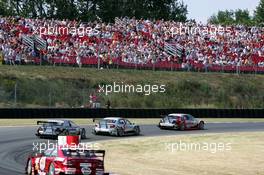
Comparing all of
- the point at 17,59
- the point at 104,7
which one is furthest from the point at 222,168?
the point at 104,7

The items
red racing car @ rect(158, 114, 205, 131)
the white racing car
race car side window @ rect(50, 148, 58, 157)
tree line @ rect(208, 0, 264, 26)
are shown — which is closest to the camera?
race car side window @ rect(50, 148, 58, 157)

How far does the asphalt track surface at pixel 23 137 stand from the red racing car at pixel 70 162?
4.69ft

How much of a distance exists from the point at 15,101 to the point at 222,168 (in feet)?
68.6

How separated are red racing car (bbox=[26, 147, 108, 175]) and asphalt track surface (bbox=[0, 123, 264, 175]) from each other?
4.69ft

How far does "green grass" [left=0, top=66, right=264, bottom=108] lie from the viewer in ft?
134

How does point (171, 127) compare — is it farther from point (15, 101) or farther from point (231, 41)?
point (231, 41)

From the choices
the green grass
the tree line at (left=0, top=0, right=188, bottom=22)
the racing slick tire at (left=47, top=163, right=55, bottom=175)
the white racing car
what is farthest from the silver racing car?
the tree line at (left=0, top=0, right=188, bottom=22)

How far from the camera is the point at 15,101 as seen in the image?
38219 mm

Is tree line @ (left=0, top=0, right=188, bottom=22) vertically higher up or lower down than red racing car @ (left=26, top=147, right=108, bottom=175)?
higher up

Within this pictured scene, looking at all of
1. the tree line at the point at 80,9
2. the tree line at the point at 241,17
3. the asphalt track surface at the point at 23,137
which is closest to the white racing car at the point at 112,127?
the asphalt track surface at the point at 23,137

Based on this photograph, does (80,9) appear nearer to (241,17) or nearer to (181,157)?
(181,157)

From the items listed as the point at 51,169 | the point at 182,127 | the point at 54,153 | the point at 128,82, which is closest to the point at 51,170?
the point at 51,169

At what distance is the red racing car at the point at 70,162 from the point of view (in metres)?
15.1

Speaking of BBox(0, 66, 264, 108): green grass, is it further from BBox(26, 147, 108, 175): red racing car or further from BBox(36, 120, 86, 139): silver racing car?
BBox(26, 147, 108, 175): red racing car
